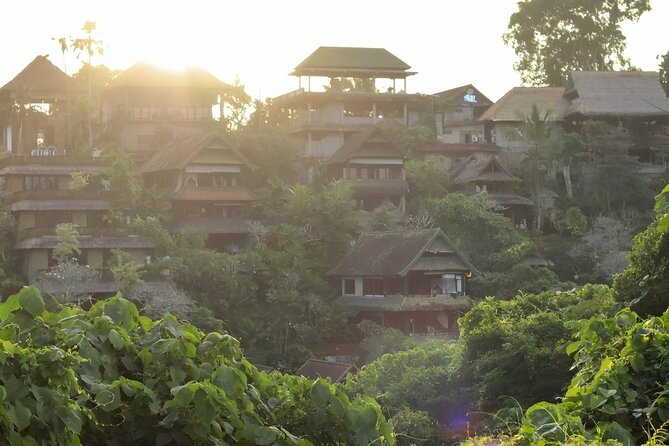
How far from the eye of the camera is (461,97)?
221 feet

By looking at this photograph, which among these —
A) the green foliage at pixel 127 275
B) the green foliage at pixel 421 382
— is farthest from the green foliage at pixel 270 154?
the green foliage at pixel 421 382

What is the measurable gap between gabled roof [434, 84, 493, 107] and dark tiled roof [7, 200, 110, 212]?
21462 millimetres

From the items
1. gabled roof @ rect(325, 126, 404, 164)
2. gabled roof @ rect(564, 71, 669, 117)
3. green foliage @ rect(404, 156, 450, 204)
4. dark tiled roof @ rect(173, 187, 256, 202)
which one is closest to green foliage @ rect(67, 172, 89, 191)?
dark tiled roof @ rect(173, 187, 256, 202)

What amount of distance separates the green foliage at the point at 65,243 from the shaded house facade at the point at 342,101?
13713mm

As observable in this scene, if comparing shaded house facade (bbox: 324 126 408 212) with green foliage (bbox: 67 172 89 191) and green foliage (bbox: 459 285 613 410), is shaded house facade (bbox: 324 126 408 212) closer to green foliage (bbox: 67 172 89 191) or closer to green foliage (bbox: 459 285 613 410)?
green foliage (bbox: 67 172 89 191)

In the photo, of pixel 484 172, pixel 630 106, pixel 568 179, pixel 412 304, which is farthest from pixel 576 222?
pixel 412 304

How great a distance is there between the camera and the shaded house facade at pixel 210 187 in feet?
172

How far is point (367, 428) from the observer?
9.39m

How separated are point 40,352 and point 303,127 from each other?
5177 cm

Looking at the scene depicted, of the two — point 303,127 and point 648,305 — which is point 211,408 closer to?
point 648,305

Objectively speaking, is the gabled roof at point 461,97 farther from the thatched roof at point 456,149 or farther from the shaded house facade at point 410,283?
the shaded house facade at point 410,283

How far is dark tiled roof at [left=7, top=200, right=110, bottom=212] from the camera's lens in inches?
1934

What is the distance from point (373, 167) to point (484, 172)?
4.63m

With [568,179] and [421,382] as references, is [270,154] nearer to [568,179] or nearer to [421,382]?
[568,179]
